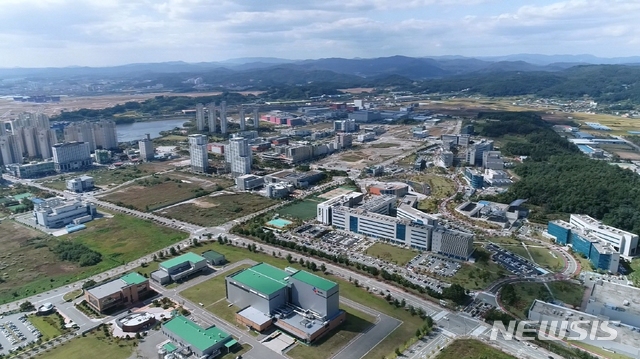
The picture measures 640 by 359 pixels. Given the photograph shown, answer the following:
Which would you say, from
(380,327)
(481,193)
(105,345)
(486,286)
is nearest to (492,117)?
(481,193)

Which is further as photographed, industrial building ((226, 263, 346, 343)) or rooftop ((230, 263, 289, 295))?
rooftop ((230, 263, 289, 295))

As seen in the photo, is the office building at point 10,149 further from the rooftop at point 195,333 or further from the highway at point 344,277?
the rooftop at point 195,333

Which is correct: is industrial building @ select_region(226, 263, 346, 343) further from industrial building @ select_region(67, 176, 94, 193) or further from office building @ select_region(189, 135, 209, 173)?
office building @ select_region(189, 135, 209, 173)

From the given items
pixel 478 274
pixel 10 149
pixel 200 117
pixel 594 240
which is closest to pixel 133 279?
pixel 478 274

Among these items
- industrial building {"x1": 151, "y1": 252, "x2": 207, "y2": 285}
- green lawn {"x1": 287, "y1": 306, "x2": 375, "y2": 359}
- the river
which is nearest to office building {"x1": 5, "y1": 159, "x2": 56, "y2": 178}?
the river

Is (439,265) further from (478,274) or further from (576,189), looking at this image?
(576,189)

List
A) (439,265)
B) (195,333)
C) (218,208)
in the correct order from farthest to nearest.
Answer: (218,208) → (439,265) → (195,333)
